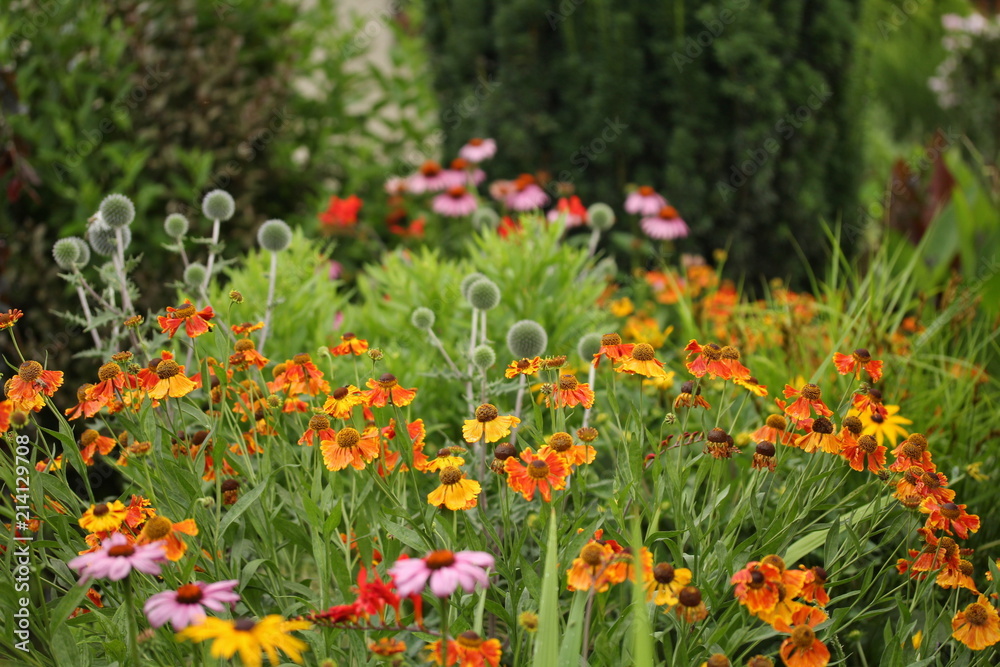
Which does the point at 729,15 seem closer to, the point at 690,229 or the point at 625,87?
the point at 625,87

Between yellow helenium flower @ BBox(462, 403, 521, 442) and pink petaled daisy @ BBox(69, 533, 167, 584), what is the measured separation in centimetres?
52

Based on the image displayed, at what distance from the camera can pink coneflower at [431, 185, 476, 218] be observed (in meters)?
3.57

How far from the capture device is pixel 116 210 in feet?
6.14

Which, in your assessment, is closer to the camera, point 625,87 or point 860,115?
point 625,87

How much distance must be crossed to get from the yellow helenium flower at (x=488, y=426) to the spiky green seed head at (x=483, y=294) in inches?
22.4

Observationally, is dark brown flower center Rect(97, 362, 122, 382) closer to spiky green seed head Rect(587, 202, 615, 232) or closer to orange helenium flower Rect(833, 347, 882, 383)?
orange helenium flower Rect(833, 347, 882, 383)

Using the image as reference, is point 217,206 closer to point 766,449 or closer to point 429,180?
point 766,449

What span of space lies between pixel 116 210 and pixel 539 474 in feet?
3.91

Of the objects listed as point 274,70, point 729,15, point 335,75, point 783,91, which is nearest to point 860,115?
point 783,91

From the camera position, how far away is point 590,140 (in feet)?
13.1

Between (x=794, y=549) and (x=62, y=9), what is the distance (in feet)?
10.9

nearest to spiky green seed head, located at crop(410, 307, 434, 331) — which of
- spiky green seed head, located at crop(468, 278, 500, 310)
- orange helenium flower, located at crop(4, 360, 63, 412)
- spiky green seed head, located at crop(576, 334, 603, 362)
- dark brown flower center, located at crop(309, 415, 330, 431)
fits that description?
spiky green seed head, located at crop(468, 278, 500, 310)

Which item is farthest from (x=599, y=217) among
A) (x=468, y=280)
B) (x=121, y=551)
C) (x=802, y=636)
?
(x=121, y=551)

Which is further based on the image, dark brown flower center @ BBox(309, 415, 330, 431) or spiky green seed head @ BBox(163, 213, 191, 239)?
spiky green seed head @ BBox(163, 213, 191, 239)
